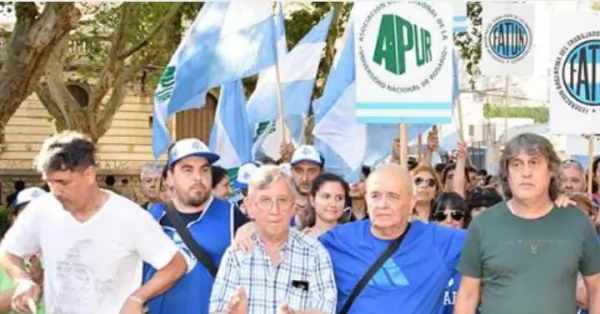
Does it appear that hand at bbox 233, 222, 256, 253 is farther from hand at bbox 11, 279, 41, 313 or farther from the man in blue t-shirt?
hand at bbox 11, 279, 41, 313

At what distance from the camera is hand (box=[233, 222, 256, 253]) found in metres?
5.21

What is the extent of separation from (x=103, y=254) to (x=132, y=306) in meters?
0.27

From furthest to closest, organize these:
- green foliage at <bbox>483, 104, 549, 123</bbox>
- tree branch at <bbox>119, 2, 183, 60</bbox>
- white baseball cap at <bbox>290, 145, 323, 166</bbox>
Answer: green foliage at <bbox>483, 104, 549, 123</bbox>
tree branch at <bbox>119, 2, 183, 60</bbox>
white baseball cap at <bbox>290, 145, 323, 166</bbox>

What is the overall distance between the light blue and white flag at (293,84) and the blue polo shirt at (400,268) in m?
6.67

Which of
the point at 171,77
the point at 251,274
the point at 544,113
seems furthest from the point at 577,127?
the point at 544,113

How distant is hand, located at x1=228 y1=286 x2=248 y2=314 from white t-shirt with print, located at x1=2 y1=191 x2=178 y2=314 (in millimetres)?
321

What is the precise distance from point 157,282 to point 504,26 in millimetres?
10014

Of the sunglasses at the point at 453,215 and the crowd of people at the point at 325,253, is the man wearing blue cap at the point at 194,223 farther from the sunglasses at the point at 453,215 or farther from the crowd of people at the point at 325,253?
the sunglasses at the point at 453,215

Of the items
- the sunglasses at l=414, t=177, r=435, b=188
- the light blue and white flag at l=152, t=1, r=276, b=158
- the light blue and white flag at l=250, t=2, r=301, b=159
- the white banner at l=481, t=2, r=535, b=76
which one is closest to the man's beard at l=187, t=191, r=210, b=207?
the sunglasses at l=414, t=177, r=435, b=188

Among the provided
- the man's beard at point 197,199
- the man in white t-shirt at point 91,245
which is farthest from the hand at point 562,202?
the man's beard at point 197,199

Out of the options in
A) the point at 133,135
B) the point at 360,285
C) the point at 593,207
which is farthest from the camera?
the point at 133,135

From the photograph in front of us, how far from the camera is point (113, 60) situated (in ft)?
74.5

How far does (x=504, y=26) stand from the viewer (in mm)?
14203

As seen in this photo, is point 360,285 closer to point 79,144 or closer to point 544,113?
point 79,144
